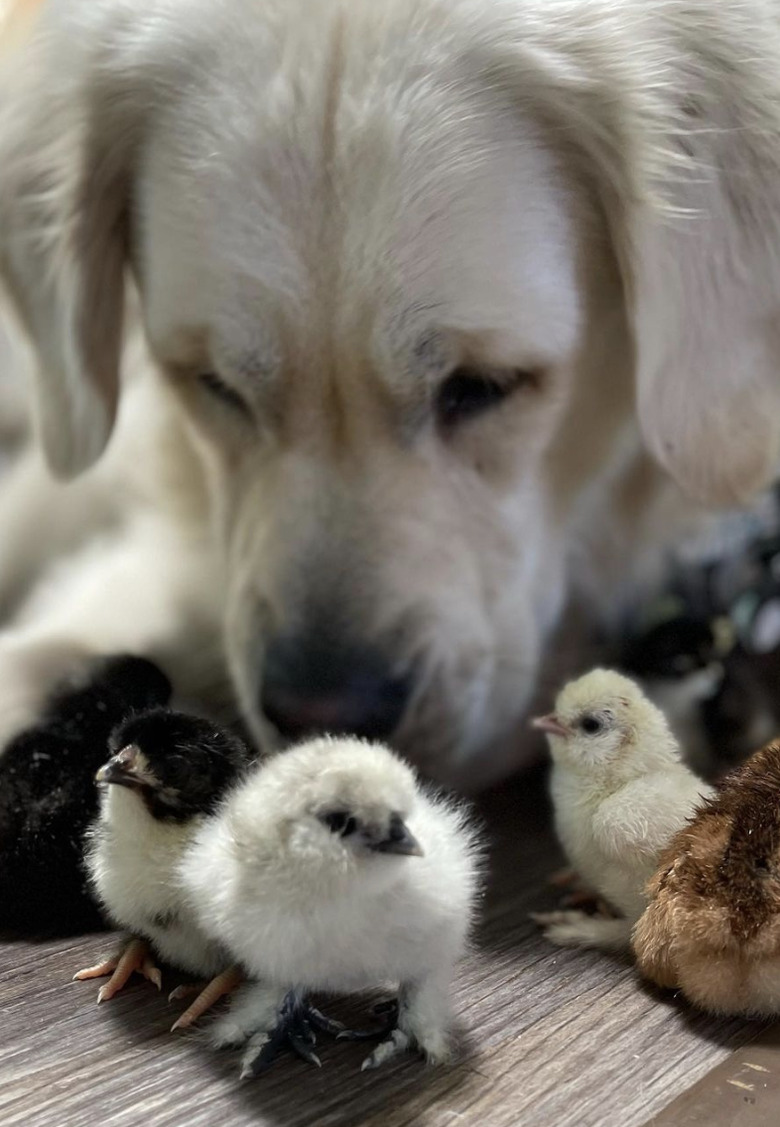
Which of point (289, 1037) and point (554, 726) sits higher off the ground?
point (554, 726)

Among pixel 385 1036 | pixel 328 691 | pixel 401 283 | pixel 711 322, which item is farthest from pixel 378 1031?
pixel 711 322

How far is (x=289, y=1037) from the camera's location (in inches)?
34.0

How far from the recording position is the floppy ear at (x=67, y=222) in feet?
4.73

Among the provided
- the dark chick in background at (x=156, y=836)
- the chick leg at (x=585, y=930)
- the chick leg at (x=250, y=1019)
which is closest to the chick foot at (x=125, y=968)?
the dark chick in background at (x=156, y=836)

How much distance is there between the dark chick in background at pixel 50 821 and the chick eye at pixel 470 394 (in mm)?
470

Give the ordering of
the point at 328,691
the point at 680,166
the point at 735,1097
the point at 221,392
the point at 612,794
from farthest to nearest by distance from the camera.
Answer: the point at 221,392
the point at 680,166
the point at 328,691
the point at 612,794
the point at 735,1097

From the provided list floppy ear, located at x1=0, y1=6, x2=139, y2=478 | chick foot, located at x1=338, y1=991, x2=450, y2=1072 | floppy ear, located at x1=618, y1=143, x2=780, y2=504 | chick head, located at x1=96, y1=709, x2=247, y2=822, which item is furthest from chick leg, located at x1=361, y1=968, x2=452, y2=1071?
floppy ear, located at x1=0, y1=6, x2=139, y2=478

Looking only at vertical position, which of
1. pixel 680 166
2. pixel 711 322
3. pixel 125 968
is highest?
pixel 680 166

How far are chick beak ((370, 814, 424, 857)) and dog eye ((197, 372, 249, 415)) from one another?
2.34 ft

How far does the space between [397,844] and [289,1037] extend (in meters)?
0.18

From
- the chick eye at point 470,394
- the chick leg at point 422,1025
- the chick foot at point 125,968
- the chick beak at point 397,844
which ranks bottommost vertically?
the chick foot at point 125,968

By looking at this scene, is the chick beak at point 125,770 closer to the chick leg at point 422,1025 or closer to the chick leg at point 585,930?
the chick leg at point 422,1025

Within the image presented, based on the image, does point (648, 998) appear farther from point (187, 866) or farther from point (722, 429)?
point (722, 429)

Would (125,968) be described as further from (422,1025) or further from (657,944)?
(657,944)
